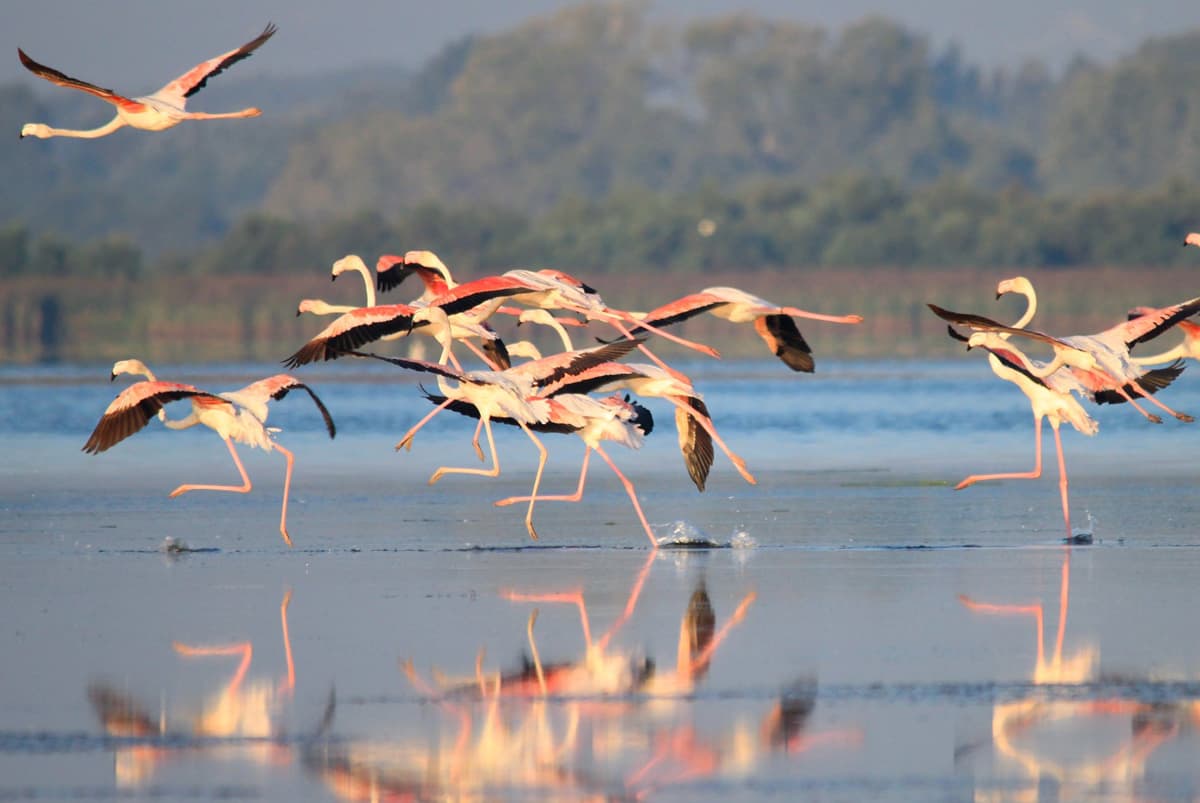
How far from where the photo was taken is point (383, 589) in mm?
10547

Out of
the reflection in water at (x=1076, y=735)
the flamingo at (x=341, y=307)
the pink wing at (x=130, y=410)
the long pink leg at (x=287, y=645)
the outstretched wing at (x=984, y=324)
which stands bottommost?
the reflection in water at (x=1076, y=735)

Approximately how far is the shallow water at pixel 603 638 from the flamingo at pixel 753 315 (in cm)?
112

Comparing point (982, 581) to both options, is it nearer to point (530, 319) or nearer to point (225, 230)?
point (530, 319)

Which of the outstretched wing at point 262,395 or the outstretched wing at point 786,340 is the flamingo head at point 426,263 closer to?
the outstretched wing at point 262,395

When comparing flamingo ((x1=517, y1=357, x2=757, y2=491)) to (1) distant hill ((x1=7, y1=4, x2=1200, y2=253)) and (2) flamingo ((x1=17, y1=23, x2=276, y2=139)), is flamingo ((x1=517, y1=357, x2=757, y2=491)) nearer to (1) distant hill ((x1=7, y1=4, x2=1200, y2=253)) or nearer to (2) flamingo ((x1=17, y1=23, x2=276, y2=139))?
(2) flamingo ((x1=17, y1=23, x2=276, y2=139))

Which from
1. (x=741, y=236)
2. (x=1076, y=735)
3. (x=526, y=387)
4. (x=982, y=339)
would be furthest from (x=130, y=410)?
(x=741, y=236)

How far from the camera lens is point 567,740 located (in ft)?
23.8

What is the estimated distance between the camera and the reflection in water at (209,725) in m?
7.07

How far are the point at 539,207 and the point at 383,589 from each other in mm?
104511

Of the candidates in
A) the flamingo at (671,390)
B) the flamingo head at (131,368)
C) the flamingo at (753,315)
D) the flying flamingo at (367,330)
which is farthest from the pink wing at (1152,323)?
the flamingo head at (131,368)

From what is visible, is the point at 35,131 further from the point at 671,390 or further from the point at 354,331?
the point at 671,390

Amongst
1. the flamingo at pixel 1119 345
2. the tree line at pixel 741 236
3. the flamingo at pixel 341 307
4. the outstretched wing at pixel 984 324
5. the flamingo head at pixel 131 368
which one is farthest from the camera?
the tree line at pixel 741 236

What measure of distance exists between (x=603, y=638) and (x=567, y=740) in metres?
1.80

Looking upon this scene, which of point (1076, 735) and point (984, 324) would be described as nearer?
point (1076, 735)
